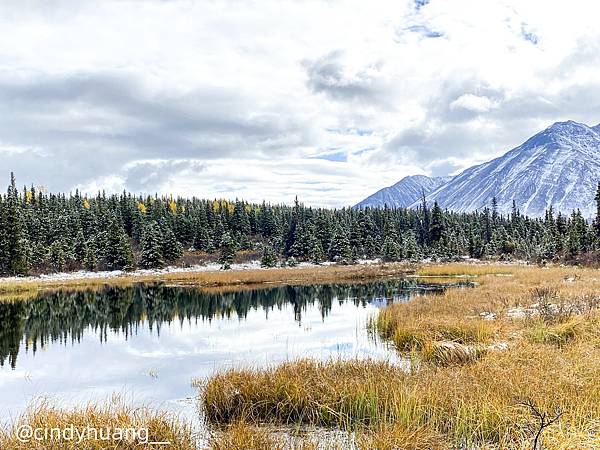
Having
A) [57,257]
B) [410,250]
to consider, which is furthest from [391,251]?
[57,257]

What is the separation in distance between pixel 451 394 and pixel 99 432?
6173 mm

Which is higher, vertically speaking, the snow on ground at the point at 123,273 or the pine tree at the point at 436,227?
the pine tree at the point at 436,227

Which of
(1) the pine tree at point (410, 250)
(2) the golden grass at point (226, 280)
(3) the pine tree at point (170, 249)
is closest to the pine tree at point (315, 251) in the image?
(1) the pine tree at point (410, 250)

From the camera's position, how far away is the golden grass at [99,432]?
6926mm

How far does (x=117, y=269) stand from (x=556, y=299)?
67.7 metres

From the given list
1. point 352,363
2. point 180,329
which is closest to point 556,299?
point 352,363

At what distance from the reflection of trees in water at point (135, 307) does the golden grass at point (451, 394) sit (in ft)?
38.5

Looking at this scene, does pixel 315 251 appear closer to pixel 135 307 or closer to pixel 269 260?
pixel 269 260

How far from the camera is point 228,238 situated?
86.4 m

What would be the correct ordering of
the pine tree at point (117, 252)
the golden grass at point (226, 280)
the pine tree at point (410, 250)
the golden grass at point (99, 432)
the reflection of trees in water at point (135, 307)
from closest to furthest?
1. the golden grass at point (99, 432)
2. the reflection of trees in water at point (135, 307)
3. the golden grass at point (226, 280)
4. the pine tree at point (117, 252)
5. the pine tree at point (410, 250)

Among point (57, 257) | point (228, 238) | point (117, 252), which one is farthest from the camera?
point (228, 238)

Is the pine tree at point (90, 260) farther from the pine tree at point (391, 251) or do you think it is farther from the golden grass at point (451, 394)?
the golden grass at point (451, 394)

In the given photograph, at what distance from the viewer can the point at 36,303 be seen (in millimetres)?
34906

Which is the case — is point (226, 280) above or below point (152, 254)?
below
